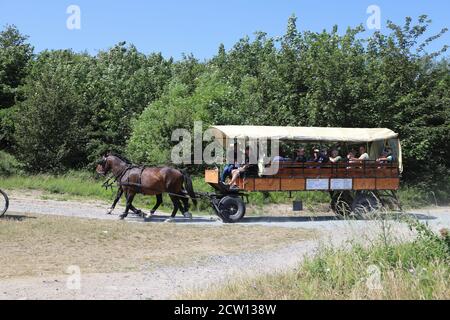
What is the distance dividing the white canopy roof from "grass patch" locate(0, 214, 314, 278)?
2973 millimetres

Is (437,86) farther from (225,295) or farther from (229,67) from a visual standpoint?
(225,295)

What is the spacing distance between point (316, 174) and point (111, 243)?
7.97 metres

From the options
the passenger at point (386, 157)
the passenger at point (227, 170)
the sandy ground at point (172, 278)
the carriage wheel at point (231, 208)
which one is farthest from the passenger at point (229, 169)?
the sandy ground at point (172, 278)

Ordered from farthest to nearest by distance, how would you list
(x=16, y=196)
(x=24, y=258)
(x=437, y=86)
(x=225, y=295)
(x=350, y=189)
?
(x=437, y=86) < (x=16, y=196) < (x=350, y=189) < (x=24, y=258) < (x=225, y=295)

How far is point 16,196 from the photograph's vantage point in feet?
72.6

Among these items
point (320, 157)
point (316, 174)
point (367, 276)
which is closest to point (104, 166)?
point (316, 174)

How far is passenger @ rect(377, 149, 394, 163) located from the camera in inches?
770

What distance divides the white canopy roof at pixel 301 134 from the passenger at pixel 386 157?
1.78 ft

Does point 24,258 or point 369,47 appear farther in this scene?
point 369,47

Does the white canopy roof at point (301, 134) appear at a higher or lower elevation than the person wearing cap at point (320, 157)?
higher

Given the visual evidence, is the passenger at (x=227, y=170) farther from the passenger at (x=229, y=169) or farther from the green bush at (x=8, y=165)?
the green bush at (x=8, y=165)

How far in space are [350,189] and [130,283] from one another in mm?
11349

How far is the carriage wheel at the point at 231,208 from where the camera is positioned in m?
17.9
